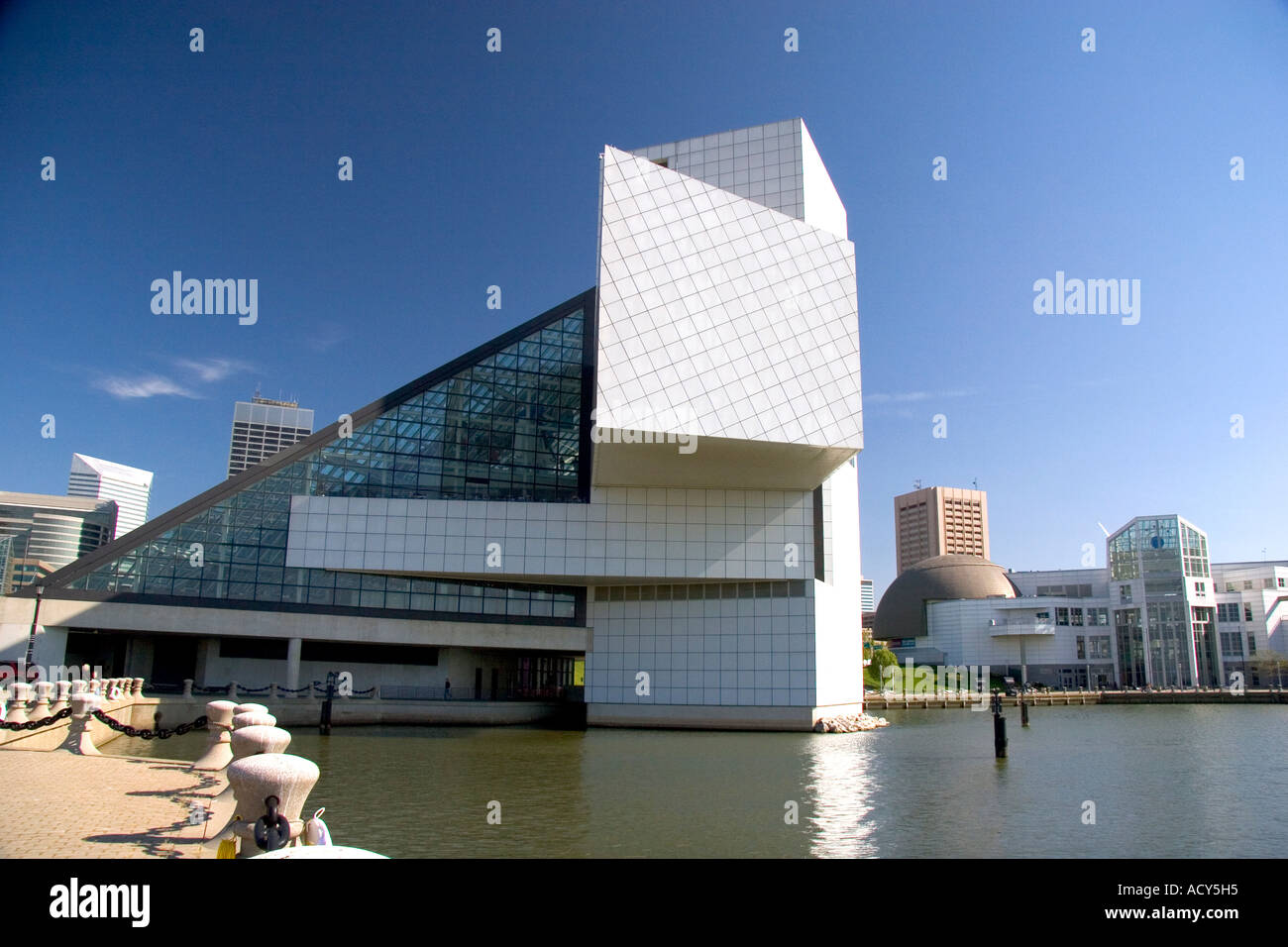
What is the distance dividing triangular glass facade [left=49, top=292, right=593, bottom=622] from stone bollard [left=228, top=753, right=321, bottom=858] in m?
40.1

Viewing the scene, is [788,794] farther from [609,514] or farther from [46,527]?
[46,527]

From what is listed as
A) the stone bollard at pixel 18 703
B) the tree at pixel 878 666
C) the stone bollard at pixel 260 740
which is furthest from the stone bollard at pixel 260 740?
the tree at pixel 878 666

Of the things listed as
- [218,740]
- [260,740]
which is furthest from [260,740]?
→ [218,740]

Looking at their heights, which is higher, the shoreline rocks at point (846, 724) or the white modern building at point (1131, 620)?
the white modern building at point (1131, 620)

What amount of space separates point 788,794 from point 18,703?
21.1m

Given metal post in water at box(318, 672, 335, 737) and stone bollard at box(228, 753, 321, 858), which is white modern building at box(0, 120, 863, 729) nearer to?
metal post in water at box(318, 672, 335, 737)

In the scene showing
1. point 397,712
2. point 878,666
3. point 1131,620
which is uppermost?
point 1131,620

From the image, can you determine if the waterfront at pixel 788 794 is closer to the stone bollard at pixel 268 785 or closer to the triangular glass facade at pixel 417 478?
the stone bollard at pixel 268 785

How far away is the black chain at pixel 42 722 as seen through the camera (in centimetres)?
2189

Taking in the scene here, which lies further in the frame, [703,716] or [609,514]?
[609,514]

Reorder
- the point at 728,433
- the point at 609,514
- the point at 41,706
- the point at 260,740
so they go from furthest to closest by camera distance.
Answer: the point at 609,514, the point at 728,433, the point at 41,706, the point at 260,740

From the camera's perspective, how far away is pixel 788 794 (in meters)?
23.0

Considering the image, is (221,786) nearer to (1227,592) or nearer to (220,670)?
(220,670)

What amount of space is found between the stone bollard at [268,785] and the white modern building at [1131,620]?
110 metres
